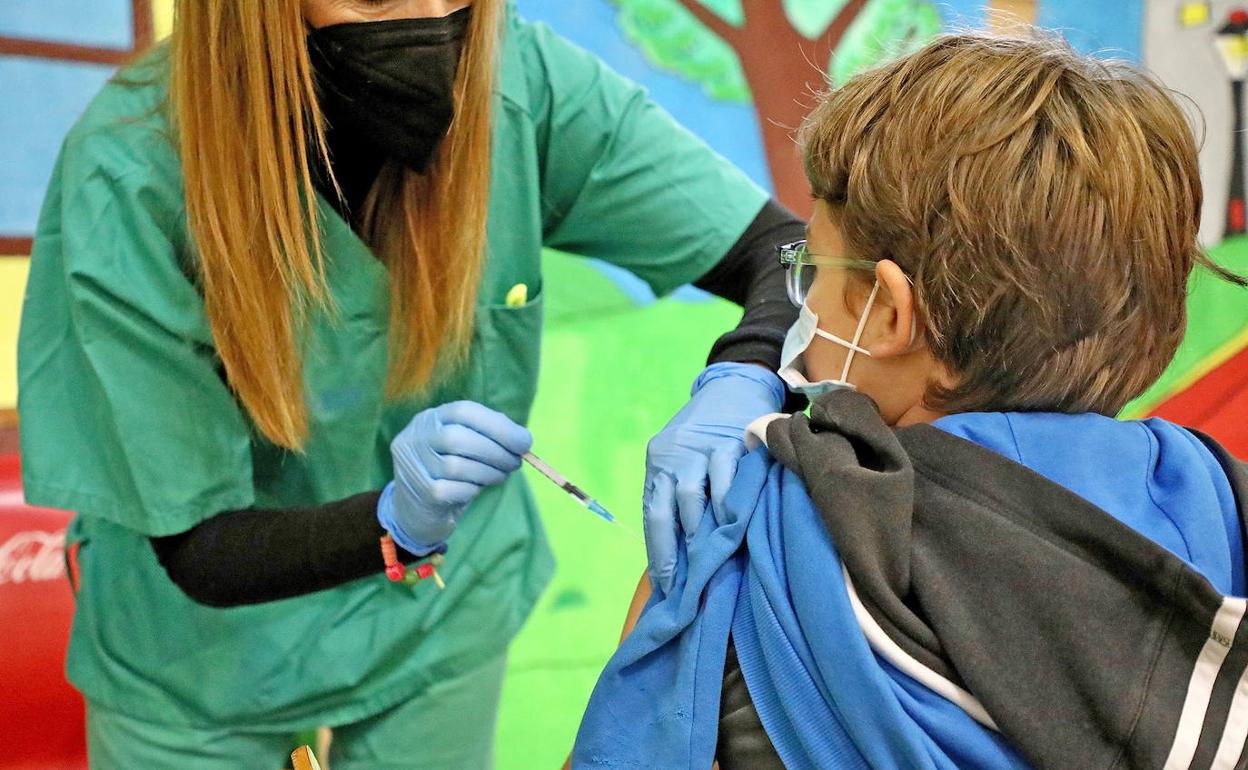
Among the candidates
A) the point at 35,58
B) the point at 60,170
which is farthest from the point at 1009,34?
the point at 35,58

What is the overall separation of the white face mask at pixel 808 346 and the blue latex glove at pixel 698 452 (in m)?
0.09

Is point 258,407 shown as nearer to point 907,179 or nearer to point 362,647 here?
point 362,647

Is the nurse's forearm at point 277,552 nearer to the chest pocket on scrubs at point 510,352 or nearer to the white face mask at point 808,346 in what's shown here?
the chest pocket on scrubs at point 510,352

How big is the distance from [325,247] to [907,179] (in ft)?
2.24

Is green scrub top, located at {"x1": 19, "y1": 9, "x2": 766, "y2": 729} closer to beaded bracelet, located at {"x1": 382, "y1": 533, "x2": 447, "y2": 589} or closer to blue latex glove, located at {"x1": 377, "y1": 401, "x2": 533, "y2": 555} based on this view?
beaded bracelet, located at {"x1": 382, "y1": 533, "x2": 447, "y2": 589}

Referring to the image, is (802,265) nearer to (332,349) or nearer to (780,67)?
(332,349)

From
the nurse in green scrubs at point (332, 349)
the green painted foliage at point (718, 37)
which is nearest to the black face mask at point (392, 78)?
the nurse in green scrubs at point (332, 349)

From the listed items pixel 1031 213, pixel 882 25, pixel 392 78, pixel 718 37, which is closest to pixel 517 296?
pixel 392 78

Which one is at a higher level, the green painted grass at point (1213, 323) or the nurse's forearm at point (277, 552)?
the nurse's forearm at point (277, 552)

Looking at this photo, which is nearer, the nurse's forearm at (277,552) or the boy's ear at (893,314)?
the boy's ear at (893,314)

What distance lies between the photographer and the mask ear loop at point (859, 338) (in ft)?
2.96

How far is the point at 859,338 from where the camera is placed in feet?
3.04

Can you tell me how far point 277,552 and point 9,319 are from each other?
114cm

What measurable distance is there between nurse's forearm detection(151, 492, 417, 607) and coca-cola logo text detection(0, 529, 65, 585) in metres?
0.74
